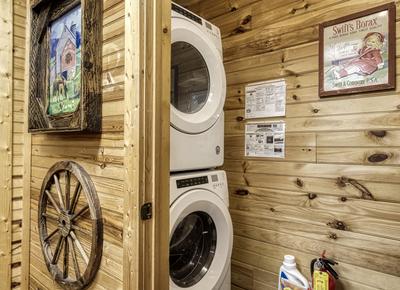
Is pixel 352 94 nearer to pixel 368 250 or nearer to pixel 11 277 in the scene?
pixel 368 250

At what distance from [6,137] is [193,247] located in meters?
1.21

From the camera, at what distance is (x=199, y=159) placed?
4.71ft

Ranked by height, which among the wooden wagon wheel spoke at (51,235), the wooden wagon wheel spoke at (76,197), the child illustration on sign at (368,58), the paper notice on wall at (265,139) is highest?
the child illustration on sign at (368,58)

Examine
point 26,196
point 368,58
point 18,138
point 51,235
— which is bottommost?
point 51,235

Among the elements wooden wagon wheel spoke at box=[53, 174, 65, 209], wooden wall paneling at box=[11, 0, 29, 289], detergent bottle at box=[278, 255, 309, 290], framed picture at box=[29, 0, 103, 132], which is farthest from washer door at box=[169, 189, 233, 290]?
wooden wall paneling at box=[11, 0, 29, 289]

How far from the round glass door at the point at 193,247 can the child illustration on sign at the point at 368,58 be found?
3.44 ft

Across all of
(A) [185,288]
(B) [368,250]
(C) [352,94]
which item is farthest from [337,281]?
(C) [352,94]

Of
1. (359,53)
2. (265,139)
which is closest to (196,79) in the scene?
(265,139)

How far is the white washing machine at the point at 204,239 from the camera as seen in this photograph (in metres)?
1.39

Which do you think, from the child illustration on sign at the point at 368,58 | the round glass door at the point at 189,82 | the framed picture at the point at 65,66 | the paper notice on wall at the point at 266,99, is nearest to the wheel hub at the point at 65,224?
the framed picture at the point at 65,66

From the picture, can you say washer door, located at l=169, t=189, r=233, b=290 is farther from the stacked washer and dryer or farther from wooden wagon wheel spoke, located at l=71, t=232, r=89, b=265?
wooden wagon wheel spoke, located at l=71, t=232, r=89, b=265

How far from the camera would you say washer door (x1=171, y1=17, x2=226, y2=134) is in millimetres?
1385

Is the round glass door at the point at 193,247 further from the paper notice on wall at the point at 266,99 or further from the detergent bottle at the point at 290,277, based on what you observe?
→ the paper notice on wall at the point at 266,99

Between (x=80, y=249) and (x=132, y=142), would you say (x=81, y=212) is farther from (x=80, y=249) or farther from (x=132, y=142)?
(x=132, y=142)
